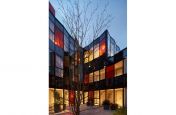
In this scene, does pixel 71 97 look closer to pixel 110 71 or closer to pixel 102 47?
pixel 110 71

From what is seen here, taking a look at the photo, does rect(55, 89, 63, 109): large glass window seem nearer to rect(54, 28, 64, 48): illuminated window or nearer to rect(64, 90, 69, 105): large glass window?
rect(64, 90, 69, 105): large glass window

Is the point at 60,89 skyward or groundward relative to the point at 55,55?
groundward

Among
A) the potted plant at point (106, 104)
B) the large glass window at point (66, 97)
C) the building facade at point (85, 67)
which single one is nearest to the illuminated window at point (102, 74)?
the building facade at point (85, 67)

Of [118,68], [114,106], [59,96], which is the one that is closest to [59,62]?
[59,96]

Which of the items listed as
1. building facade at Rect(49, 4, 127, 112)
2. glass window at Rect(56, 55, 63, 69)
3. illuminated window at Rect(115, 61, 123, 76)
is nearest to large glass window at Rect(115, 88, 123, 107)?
building facade at Rect(49, 4, 127, 112)

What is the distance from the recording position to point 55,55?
2707mm

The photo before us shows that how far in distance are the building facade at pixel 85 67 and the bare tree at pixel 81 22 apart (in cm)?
3

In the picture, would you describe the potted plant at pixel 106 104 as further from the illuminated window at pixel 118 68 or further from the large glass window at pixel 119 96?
the illuminated window at pixel 118 68

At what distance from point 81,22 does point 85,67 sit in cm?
45

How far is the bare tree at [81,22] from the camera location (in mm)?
2721
